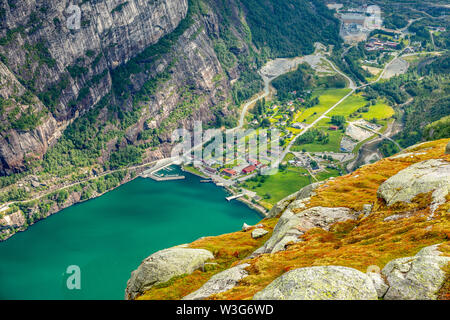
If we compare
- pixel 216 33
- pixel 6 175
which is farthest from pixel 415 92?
pixel 6 175

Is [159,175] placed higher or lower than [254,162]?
higher

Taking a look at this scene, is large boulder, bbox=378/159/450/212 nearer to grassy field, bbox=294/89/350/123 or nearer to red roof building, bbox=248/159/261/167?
red roof building, bbox=248/159/261/167

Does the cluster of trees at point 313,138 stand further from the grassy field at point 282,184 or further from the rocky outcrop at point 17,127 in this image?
the rocky outcrop at point 17,127

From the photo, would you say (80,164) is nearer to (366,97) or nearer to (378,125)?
Answer: (378,125)

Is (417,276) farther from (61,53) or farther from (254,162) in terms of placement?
(61,53)

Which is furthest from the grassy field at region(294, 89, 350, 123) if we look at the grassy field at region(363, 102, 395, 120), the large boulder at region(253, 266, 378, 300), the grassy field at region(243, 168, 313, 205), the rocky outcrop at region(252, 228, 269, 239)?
the large boulder at region(253, 266, 378, 300)

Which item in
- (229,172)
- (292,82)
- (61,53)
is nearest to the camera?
(229,172)

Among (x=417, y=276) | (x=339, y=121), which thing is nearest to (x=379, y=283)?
(x=417, y=276)
